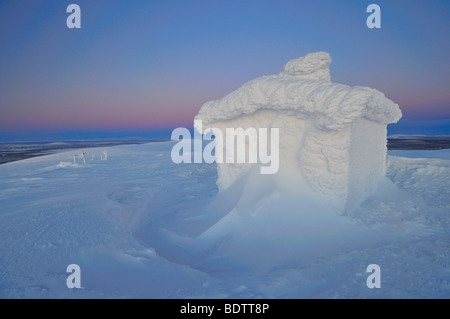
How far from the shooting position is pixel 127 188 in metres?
8.91

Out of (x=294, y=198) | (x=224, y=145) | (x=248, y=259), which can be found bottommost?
(x=248, y=259)

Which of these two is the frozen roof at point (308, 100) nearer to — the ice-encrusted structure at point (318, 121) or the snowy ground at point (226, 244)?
the ice-encrusted structure at point (318, 121)

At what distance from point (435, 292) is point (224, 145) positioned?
198 inches

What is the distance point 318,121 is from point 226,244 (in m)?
3.20


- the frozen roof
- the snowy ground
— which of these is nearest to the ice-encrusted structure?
the frozen roof

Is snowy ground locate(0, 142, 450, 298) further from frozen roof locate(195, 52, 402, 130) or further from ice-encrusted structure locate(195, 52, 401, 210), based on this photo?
frozen roof locate(195, 52, 402, 130)

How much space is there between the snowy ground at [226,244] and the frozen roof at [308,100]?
1.85 meters

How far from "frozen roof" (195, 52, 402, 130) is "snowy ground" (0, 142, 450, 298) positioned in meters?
1.85

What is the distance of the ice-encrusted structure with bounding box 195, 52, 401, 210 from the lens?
5027mm

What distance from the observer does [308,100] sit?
5223 millimetres

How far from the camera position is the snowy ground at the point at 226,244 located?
3.24 m

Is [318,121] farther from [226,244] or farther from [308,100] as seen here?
[226,244]
